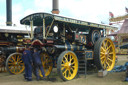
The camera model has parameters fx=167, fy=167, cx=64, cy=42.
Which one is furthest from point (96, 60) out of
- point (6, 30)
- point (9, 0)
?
point (9, 0)

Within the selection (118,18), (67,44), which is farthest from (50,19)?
(118,18)

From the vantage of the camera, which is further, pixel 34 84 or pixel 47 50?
pixel 47 50

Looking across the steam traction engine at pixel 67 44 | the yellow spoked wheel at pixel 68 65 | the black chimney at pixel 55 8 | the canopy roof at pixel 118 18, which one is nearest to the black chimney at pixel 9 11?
the black chimney at pixel 55 8

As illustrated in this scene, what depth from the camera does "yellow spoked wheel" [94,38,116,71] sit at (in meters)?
7.55

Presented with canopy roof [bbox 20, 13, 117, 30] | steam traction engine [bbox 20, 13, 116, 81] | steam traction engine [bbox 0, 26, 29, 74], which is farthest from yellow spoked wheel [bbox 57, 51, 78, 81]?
steam traction engine [bbox 0, 26, 29, 74]

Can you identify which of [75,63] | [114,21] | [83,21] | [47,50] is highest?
[114,21]

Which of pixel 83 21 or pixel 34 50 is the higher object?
pixel 83 21

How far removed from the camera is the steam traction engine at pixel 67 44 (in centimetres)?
665

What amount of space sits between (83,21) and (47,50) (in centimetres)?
207

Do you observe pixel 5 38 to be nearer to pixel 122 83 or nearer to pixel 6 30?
pixel 6 30

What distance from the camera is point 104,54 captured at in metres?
7.98

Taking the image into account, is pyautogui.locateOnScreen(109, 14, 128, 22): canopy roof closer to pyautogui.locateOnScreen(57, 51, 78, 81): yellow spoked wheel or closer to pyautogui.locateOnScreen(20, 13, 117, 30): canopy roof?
pyautogui.locateOnScreen(20, 13, 117, 30): canopy roof

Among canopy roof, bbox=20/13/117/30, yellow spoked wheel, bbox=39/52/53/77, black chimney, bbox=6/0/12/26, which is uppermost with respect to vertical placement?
black chimney, bbox=6/0/12/26

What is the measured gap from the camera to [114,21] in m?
33.7
